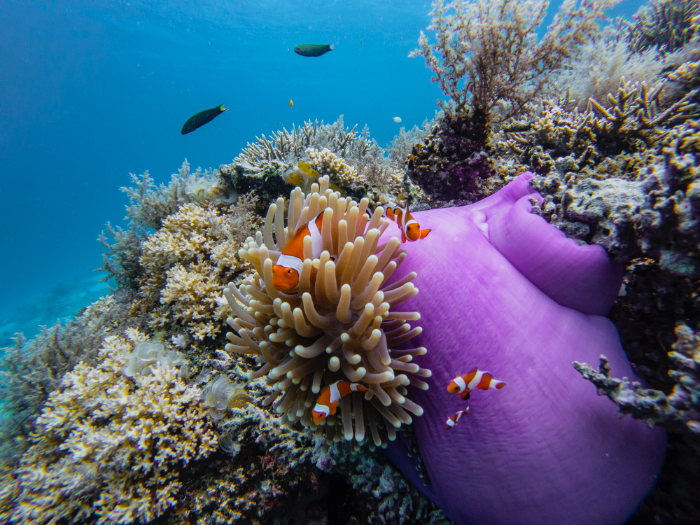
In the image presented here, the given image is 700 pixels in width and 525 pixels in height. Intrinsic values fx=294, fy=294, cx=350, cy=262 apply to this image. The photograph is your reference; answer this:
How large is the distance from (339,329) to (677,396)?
1.25m

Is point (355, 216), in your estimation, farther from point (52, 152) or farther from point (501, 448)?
point (52, 152)

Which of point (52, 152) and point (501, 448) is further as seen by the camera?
point (52, 152)

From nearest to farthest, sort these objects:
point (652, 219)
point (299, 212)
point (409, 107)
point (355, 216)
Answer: point (652, 219), point (355, 216), point (299, 212), point (409, 107)

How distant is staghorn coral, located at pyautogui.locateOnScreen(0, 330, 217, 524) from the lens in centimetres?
184

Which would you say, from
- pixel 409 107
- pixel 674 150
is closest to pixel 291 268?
pixel 674 150

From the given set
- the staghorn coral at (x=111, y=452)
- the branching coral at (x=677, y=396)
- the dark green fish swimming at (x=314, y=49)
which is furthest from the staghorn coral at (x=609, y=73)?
the staghorn coral at (x=111, y=452)

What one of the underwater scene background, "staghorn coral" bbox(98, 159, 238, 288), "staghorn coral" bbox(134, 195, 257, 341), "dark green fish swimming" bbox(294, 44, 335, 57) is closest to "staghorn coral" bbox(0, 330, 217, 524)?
the underwater scene background

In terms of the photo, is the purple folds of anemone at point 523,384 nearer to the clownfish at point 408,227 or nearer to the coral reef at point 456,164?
the clownfish at point 408,227

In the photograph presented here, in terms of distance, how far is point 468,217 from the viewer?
188 cm

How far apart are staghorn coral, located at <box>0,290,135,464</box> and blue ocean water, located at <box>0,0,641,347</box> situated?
64.9 ft

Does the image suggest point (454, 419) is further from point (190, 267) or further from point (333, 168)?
point (190, 267)

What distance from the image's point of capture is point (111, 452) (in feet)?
6.29

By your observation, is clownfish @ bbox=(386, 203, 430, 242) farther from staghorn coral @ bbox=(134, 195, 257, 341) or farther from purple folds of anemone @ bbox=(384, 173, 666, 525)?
staghorn coral @ bbox=(134, 195, 257, 341)

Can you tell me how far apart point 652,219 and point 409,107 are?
11307cm
